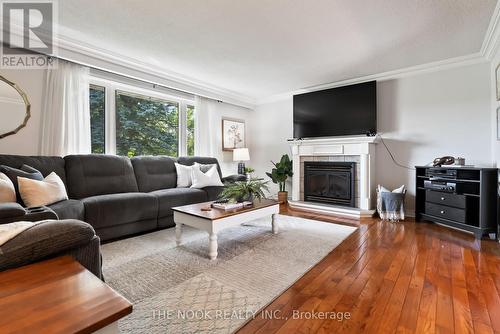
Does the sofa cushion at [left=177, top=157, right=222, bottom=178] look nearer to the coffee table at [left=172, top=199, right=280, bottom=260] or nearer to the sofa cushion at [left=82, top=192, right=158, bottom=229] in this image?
the sofa cushion at [left=82, top=192, right=158, bottom=229]

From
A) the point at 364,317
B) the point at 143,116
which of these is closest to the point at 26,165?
the point at 143,116

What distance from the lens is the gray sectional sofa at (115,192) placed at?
2463 mm

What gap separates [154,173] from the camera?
3578mm

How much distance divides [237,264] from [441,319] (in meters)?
1.40

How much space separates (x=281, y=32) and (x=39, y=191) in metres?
2.92

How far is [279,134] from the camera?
5422 millimetres

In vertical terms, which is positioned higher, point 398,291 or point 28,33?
point 28,33

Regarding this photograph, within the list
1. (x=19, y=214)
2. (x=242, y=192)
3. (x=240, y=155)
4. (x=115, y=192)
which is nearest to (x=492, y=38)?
(x=242, y=192)

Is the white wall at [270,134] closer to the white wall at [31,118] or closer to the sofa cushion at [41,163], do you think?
the sofa cushion at [41,163]

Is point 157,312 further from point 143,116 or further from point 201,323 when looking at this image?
point 143,116

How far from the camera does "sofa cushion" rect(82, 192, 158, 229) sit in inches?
96.3

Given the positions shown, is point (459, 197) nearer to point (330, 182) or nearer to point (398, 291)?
point (330, 182)

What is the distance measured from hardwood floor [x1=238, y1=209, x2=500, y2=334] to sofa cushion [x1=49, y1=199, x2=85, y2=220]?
1908mm

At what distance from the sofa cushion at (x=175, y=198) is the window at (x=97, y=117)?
120 centimetres
